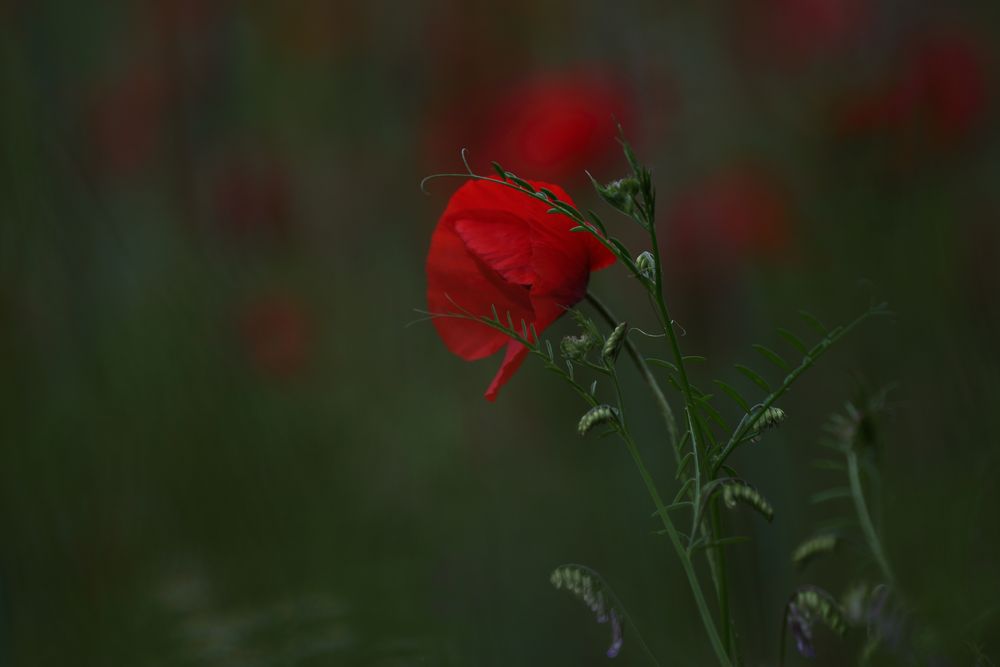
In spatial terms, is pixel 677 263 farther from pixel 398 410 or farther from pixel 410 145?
pixel 410 145

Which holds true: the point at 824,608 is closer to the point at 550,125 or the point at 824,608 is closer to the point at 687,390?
the point at 687,390

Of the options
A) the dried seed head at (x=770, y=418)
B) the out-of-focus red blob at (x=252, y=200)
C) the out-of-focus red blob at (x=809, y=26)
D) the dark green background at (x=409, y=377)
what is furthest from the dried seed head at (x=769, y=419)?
the out-of-focus red blob at (x=252, y=200)

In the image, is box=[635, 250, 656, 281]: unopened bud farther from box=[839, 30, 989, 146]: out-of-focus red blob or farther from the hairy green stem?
box=[839, 30, 989, 146]: out-of-focus red blob

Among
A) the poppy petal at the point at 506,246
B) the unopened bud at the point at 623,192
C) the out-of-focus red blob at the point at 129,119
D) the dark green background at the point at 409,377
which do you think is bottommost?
the dark green background at the point at 409,377

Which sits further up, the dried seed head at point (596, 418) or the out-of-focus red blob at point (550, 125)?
the out-of-focus red blob at point (550, 125)

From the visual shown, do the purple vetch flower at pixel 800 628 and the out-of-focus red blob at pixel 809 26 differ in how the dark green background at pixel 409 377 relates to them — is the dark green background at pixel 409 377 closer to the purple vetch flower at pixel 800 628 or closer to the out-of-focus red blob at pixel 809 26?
the out-of-focus red blob at pixel 809 26

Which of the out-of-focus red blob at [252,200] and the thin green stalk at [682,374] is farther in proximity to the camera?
the out-of-focus red blob at [252,200]
